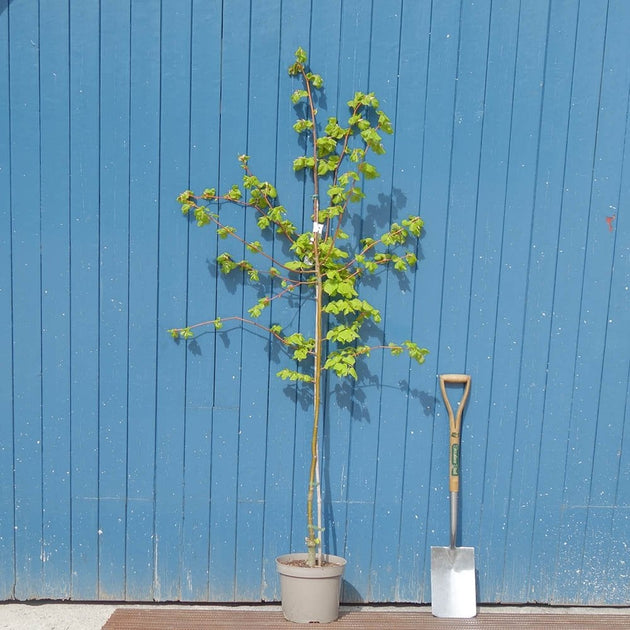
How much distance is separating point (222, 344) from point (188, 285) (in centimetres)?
30

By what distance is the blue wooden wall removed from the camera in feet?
11.5

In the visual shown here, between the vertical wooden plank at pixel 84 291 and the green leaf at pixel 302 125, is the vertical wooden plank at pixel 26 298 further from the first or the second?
the green leaf at pixel 302 125

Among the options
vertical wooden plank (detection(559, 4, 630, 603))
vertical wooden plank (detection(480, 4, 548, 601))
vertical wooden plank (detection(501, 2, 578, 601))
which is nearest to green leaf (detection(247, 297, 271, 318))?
vertical wooden plank (detection(480, 4, 548, 601))

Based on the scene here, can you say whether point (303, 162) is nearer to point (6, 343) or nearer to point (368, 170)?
point (368, 170)

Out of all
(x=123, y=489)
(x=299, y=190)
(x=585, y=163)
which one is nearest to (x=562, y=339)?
(x=585, y=163)

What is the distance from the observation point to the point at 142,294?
357 cm

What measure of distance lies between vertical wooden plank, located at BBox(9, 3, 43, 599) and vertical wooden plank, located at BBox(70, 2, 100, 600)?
6.1 inches

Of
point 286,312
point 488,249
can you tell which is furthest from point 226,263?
point 488,249

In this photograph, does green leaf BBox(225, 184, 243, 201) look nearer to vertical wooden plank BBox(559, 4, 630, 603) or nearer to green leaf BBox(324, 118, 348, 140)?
green leaf BBox(324, 118, 348, 140)

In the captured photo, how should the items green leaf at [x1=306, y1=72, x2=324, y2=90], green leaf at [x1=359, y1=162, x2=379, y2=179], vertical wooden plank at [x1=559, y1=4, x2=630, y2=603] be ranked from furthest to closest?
vertical wooden plank at [x1=559, y1=4, x2=630, y2=603]
green leaf at [x1=306, y1=72, x2=324, y2=90]
green leaf at [x1=359, y1=162, x2=379, y2=179]

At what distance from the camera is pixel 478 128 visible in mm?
3537

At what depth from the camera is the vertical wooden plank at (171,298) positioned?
137 inches

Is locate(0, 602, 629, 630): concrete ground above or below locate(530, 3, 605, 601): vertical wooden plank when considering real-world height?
below

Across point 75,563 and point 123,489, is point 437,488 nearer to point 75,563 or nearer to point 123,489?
point 123,489
